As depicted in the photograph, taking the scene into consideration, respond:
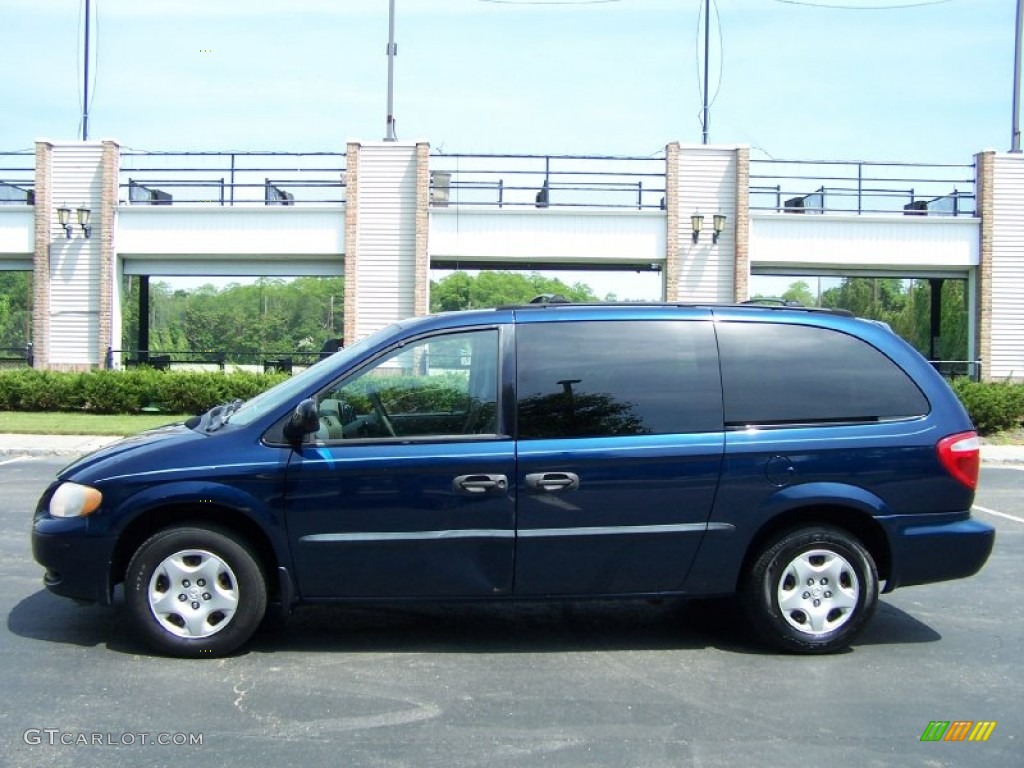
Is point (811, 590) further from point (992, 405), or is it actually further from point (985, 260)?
point (985, 260)

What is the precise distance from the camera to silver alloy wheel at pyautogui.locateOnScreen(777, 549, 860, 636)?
18.8 feet

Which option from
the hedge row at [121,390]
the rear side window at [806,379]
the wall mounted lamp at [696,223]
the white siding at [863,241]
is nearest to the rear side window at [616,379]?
the rear side window at [806,379]

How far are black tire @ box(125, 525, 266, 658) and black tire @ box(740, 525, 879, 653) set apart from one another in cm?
275

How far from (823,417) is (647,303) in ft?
3.89

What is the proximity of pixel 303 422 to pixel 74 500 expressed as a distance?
1.31 meters

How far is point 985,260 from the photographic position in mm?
25344

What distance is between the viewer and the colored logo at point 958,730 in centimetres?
464

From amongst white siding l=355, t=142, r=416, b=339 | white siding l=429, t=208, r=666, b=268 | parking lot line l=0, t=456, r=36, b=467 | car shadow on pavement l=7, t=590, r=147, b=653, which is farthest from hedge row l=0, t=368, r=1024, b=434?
car shadow on pavement l=7, t=590, r=147, b=653

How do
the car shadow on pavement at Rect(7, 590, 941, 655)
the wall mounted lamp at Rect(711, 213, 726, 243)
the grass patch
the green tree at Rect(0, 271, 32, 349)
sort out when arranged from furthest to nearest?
the green tree at Rect(0, 271, 32, 349)
the wall mounted lamp at Rect(711, 213, 726, 243)
the grass patch
the car shadow on pavement at Rect(7, 590, 941, 655)

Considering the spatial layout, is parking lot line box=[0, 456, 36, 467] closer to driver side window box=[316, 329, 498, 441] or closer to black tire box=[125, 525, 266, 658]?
black tire box=[125, 525, 266, 658]

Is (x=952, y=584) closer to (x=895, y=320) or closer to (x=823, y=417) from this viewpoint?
(x=823, y=417)

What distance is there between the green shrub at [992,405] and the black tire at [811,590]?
16599mm

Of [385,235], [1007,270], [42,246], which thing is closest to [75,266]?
[42,246]

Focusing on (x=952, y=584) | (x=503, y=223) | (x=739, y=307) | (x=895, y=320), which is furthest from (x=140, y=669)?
(x=895, y=320)
